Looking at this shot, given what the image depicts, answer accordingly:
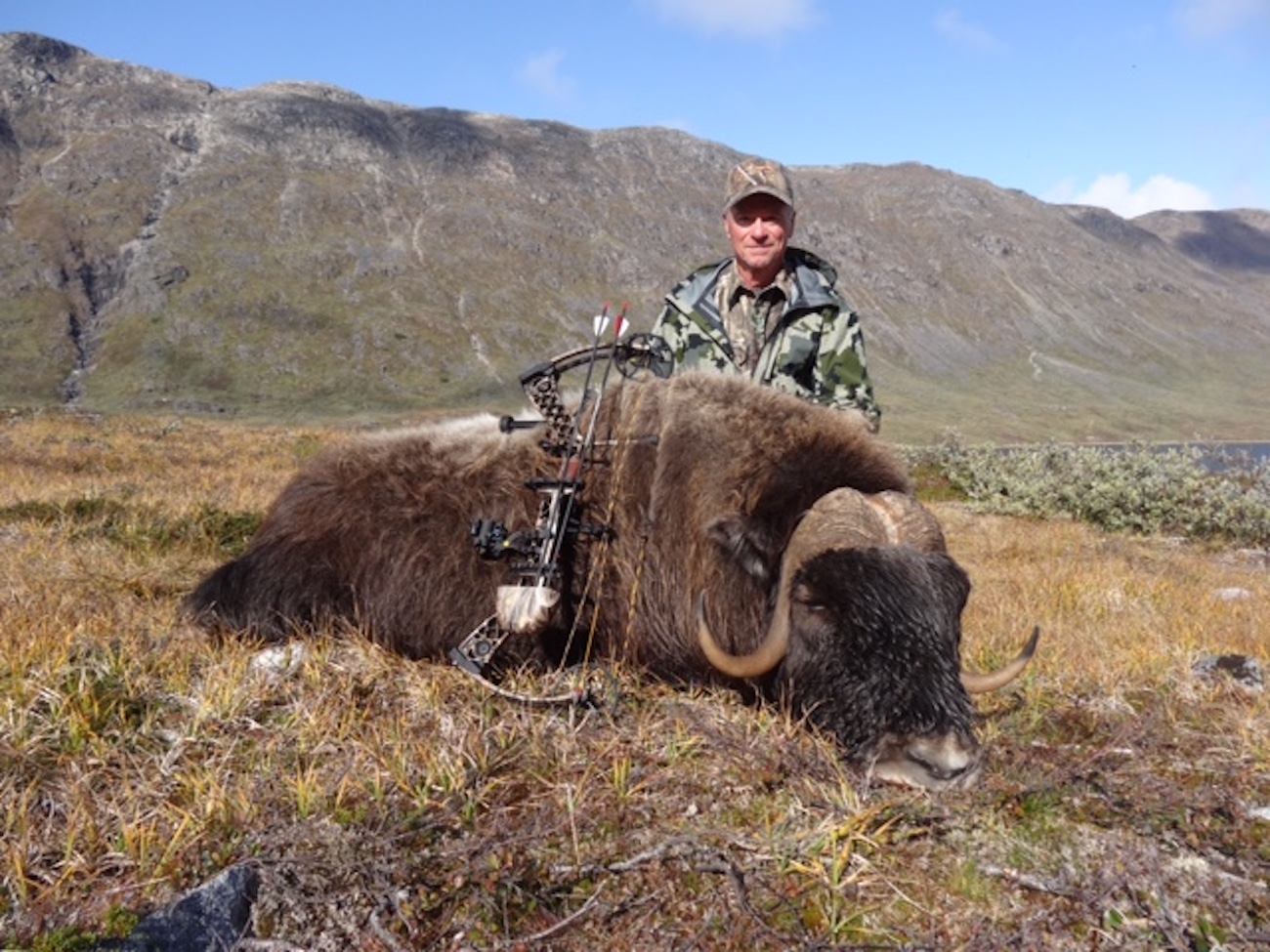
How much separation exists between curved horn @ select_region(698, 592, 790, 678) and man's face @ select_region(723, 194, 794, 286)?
2.65 m

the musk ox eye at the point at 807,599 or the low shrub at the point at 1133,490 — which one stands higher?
the musk ox eye at the point at 807,599

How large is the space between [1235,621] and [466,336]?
103 meters

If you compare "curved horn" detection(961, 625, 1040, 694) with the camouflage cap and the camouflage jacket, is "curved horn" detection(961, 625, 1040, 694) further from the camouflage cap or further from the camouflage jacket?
the camouflage cap

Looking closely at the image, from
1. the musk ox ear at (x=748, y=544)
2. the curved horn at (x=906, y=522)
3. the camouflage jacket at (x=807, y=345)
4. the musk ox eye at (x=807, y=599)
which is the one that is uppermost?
the camouflage jacket at (x=807, y=345)

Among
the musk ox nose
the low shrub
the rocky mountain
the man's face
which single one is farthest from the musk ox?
the rocky mountain

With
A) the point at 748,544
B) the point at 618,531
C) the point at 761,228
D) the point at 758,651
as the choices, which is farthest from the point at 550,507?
the point at 761,228

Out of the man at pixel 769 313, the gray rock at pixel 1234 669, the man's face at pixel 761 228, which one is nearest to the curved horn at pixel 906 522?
the man at pixel 769 313

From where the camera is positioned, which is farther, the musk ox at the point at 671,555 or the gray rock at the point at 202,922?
the musk ox at the point at 671,555

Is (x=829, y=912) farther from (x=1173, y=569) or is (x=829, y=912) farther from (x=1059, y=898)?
(x=1173, y=569)

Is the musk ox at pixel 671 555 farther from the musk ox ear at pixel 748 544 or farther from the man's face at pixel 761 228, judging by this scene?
the man's face at pixel 761 228

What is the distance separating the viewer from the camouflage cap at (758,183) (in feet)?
18.0

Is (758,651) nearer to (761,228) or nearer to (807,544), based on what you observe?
(807,544)

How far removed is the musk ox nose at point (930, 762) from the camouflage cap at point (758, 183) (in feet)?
10.9

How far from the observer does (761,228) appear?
5.55 metres
